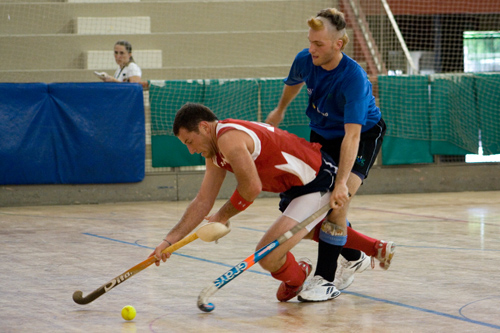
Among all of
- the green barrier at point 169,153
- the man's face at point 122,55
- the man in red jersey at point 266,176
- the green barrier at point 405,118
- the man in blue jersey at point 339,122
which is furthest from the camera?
the green barrier at point 405,118

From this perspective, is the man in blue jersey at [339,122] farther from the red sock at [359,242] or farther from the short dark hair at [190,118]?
the short dark hair at [190,118]

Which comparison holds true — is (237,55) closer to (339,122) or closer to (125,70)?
(125,70)

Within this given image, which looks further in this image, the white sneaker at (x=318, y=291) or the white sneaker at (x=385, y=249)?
the white sneaker at (x=385, y=249)

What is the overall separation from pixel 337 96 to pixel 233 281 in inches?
50.6

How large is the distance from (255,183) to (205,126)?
376 mm

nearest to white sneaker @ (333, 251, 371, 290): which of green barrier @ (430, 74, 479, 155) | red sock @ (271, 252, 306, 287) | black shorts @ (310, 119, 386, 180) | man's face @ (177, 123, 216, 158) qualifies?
red sock @ (271, 252, 306, 287)

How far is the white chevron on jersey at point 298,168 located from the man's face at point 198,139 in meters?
0.37

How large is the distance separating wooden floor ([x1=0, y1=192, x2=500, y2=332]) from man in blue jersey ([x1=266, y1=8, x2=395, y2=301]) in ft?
0.53

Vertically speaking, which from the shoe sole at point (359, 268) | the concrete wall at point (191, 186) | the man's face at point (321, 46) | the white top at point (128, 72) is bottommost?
the concrete wall at point (191, 186)

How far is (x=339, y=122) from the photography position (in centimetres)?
406

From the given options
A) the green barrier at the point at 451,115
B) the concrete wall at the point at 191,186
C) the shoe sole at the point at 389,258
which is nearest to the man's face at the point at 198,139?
the shoe sole at the point at 389,258

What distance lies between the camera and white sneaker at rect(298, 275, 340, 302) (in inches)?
153

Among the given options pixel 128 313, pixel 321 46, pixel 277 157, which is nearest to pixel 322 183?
pixel 277 157

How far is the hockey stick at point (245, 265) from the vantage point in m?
3.63
